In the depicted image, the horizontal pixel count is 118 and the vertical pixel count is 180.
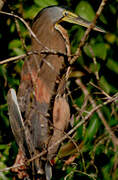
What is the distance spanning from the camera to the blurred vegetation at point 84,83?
256 centimetres

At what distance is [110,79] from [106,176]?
0.82 m

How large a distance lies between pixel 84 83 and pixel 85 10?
0.59 metres

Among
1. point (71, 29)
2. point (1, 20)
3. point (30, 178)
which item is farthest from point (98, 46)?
point (30, 178)

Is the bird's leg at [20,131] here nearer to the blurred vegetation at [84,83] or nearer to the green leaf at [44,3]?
the blurred vegetation at [84,83]

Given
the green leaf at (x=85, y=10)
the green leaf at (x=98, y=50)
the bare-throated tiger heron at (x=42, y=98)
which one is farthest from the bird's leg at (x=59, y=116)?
the green leaf at (x=85, y=10)

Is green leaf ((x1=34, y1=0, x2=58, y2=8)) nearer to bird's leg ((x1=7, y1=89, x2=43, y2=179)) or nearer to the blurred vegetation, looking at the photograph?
the blurred vegetation

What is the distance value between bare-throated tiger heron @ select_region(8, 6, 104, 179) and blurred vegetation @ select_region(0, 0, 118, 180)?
0.09 metres

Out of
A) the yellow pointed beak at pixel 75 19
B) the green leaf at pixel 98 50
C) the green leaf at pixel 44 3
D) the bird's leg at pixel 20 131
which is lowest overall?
the bird's leg at pixel 20 131

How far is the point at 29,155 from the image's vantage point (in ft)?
8.32

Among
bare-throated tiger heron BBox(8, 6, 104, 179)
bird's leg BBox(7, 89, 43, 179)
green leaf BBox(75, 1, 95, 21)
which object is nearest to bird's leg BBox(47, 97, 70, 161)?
bare-throated tiger heron BBox(8, 6, 104, 179)

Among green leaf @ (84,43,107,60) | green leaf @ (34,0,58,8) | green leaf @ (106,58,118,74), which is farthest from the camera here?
green leaf @ (106,58,118,74)

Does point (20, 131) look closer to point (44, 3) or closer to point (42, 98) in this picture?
point (42, 98)

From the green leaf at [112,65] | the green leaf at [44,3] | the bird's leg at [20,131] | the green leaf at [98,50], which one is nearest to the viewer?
the bird's leg at [20,131]

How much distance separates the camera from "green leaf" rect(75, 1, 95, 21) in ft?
9.06
